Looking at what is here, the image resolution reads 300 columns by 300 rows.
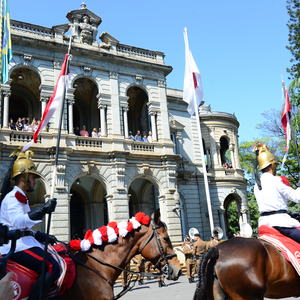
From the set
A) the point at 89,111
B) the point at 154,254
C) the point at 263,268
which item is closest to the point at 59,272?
the point at 154,254

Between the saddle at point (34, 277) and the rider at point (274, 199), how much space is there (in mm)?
3222

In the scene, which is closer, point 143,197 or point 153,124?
point 153,124

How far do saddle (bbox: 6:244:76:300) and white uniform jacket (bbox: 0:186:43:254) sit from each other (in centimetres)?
28

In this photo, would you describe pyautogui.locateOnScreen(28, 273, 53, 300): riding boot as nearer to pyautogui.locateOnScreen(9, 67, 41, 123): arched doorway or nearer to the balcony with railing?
the balcony with railing

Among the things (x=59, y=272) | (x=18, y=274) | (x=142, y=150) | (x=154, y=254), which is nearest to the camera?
(x=18, y=274)

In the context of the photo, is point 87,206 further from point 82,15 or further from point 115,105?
point 82,15

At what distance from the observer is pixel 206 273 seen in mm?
5238

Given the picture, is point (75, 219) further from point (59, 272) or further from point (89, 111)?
point (59, 272)

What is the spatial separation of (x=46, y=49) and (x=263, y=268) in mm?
17136

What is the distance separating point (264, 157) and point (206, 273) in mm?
2215

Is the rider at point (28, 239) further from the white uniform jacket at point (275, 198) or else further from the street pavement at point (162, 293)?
the street pavement at point (162, 293)

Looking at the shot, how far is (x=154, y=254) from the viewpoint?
6043mm

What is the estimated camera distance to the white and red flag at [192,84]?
14719mm

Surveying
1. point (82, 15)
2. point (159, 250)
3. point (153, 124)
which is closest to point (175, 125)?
point (153, 124)
